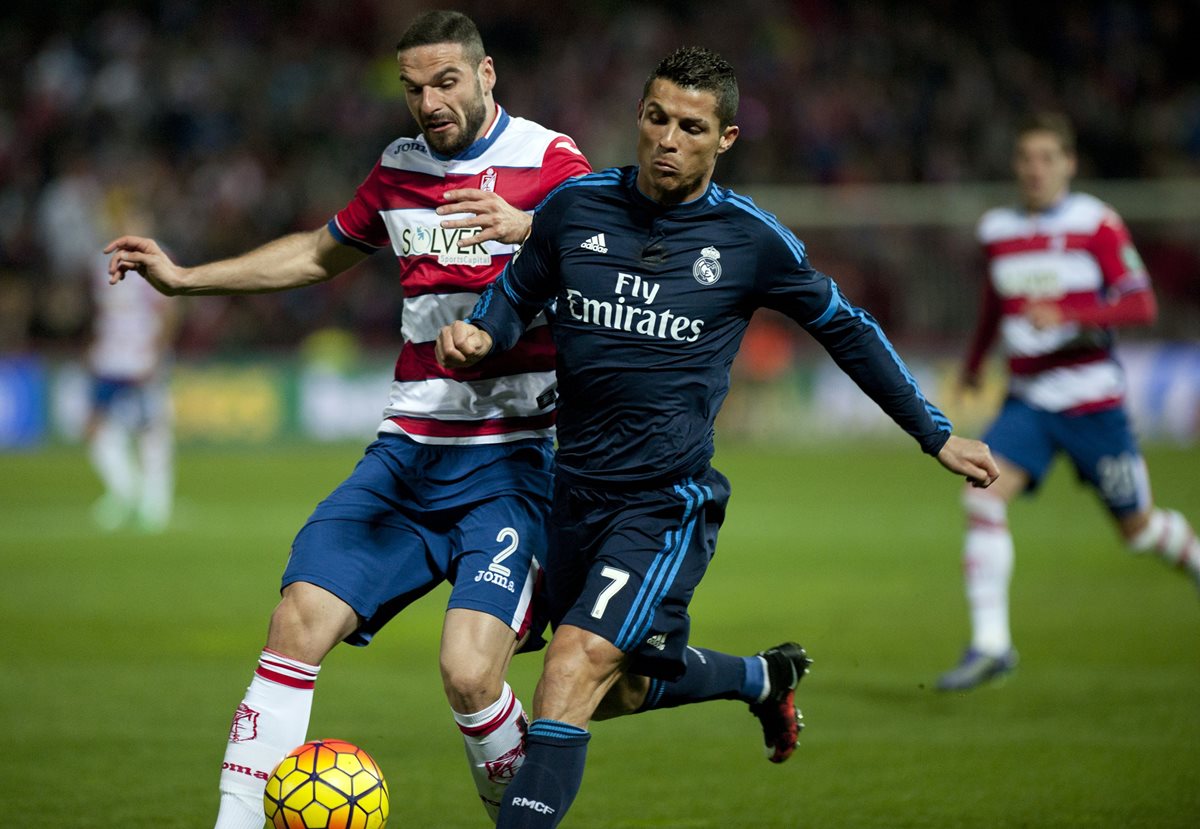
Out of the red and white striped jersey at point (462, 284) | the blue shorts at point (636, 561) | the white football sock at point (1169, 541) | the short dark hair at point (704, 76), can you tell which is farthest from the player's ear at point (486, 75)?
the white football sock at point (1169, 541)

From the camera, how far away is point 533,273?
4.89 metres

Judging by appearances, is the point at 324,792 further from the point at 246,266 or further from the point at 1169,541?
the point at 1169,541

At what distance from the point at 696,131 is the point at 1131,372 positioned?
1798 cm

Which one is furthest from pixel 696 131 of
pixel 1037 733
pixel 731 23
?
pixel 731 23

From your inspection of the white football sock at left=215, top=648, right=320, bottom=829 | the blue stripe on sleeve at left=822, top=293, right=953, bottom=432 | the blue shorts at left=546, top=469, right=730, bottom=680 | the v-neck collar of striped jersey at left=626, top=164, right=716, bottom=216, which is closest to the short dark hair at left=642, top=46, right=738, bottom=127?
the v-neck collar of striped jersey at left=626, top=164, right=716, bottom=216

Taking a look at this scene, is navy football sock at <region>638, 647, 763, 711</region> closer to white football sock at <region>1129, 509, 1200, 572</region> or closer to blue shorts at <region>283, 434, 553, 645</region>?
blue shorts at <region>283, 434, 553, 645</region>

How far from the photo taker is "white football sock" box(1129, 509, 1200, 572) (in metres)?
8.28

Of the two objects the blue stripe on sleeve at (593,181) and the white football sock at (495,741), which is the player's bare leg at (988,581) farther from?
the blue stripe on sleeve at (593,181)

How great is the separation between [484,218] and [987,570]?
4.21m

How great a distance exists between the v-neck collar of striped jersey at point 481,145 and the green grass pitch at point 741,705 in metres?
2.29

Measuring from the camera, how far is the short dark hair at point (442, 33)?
16.8 ft

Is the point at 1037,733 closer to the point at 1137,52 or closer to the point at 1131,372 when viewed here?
the point at 1131,372

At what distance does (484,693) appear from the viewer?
16.0 feet

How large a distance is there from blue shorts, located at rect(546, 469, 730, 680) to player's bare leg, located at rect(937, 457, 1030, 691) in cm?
325
